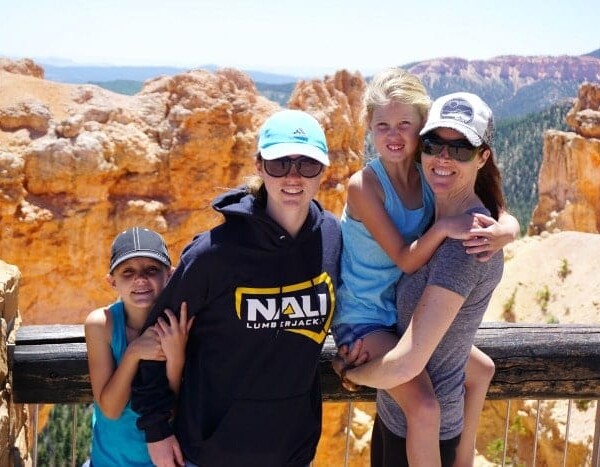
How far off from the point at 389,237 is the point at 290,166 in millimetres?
423

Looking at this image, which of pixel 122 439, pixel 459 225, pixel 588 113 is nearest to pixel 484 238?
pixel 459 225

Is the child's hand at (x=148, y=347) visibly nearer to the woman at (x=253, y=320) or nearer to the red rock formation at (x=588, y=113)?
the woman at (x=253, y=320)

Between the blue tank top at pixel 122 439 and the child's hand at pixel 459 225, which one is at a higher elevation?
the child's hand at pixel 459 225

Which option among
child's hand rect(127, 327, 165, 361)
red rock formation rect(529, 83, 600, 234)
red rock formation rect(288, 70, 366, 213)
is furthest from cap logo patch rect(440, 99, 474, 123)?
red rock formation rect(529, 83, 600, 234)

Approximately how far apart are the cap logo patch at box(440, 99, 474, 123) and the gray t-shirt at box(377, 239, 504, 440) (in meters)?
0.37

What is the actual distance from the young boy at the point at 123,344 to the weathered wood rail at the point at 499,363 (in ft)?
0.72

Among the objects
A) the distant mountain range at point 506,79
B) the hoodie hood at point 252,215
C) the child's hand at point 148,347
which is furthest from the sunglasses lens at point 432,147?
the distant mountain range at point 506,79

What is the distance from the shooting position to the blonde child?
2209mm

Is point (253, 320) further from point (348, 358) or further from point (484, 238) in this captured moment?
point (484, 238)

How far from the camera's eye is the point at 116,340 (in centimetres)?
224

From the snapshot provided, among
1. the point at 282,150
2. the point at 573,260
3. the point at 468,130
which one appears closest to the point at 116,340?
the point at 282,150

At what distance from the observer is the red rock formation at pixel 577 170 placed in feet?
85.3

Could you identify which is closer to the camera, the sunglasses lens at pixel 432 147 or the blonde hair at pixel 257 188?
the sunglasses lens at pixel 432 147

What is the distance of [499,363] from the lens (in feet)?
8.84
